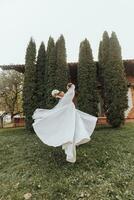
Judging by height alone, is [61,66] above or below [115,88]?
above

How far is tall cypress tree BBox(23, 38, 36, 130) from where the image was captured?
10.8 m

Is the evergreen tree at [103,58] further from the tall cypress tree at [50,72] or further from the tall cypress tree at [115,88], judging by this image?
the tall cypress tree at [50,72]

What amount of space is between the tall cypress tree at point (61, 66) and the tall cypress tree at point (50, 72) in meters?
0.16

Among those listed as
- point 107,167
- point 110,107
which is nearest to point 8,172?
point 107,167

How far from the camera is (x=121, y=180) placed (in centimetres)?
572

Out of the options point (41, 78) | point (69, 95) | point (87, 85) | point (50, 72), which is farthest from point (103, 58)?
point (69, 95)

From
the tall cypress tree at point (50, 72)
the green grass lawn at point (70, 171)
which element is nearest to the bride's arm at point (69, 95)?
the green grass lawn at point (70, 171)

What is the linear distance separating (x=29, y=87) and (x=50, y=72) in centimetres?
110

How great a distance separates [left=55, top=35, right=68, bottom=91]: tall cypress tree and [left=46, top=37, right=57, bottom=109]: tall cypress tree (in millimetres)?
158

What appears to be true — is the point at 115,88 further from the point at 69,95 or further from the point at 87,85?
the point at 69,95

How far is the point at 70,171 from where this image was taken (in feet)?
20.7

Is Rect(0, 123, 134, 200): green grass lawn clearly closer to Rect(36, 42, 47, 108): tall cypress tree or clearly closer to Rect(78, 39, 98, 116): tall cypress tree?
Rect(78, 39, 98, 116): tall cypress tree

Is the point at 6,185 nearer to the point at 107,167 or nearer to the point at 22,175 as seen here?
the point at 22,175

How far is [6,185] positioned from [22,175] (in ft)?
1.63
